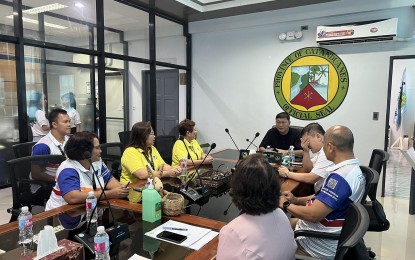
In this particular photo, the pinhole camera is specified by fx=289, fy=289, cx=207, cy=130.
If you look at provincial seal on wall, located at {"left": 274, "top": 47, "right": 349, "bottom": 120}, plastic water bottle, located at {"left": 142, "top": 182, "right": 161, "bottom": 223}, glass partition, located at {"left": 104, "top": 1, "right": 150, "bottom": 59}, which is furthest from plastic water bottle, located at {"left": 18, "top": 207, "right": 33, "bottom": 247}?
provincial seal on wall, located at {"left": 274, "top": 47, "right": 349, "bottom": 120}

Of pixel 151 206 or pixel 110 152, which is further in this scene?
pixel 110 152

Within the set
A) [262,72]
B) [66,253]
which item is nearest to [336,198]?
[66,253]

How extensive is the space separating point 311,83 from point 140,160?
3.36m

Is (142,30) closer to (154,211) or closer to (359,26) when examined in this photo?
(359,26)

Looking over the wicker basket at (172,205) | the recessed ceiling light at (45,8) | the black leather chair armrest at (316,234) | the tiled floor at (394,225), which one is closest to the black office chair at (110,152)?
the wicker basket at (172,205)

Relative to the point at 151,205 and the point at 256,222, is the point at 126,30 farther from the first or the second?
the point at 256,222

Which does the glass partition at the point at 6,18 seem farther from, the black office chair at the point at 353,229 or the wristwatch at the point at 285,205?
the black office chair at the point at 353,229

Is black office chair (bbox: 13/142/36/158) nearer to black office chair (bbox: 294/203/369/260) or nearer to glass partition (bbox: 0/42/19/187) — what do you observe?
glass partition (bbox: 0/42/19/187)

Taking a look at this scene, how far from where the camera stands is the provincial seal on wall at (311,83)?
4.47 meters

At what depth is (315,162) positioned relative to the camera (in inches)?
93.6

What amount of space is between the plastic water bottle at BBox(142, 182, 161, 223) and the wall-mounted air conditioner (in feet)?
12.8

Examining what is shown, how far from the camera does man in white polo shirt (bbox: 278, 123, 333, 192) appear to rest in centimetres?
214

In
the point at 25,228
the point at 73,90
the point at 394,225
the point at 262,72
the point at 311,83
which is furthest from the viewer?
the point at 262,72

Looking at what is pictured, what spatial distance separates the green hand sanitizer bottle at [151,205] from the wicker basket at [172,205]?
5 centimetres
